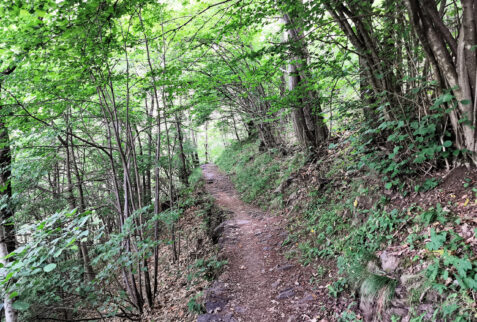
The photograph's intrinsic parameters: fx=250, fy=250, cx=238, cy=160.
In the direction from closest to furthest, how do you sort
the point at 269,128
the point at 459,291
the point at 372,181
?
1. the point at 459,291
2. the point at 372,181
3. the point at 269,128

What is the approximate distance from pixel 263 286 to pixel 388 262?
7.53 ft

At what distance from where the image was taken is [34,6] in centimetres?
266

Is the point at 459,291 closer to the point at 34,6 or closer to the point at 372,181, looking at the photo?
the point at 372,181

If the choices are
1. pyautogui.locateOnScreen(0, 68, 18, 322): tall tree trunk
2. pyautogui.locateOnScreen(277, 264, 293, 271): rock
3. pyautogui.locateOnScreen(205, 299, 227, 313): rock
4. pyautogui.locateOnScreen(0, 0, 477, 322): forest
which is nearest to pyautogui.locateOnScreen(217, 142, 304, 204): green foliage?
pyautogui.locateOnScreen(0, 0, 477, 322): forest

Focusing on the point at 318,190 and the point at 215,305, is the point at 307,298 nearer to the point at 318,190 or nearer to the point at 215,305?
the point at 215,305

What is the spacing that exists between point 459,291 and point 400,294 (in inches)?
24.2

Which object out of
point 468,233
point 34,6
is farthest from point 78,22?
point 468,233

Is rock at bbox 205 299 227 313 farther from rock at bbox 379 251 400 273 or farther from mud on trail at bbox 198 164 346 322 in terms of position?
rock at bbox 379 251 400 273

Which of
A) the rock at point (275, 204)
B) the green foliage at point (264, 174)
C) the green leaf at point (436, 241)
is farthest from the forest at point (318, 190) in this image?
the green foliage at point (264, 174)

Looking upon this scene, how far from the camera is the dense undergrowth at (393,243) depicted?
8.17 feet

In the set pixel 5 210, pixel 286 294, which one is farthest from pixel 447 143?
pixel 5 210

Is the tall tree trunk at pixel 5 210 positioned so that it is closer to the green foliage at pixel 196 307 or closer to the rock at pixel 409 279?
the green foliage at pixel 196 307

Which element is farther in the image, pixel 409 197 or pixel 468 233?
pixel 409 197

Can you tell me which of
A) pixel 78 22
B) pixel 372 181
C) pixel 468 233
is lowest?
pixel 468 233
